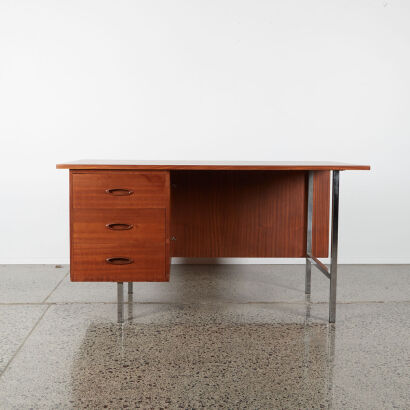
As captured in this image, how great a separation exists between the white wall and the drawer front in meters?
1.28

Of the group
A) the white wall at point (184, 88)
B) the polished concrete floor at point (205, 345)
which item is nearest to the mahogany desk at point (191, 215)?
the polished concrete floor at point (205, 345)

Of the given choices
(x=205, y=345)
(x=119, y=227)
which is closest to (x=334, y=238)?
(x=205, y=345)

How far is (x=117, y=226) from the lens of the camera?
2010 millimetres

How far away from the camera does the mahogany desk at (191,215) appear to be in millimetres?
1989

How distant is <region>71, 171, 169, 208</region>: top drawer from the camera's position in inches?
78.0

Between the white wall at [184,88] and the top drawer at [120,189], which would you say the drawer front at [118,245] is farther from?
the white wall at [184,88]

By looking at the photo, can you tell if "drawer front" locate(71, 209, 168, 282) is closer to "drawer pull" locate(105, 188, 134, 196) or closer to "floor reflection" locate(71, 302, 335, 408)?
"drawer pull" locate(105, 188, 134, 196)

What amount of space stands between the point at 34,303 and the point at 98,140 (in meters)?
1.22

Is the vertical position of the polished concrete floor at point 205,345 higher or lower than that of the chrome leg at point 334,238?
lower

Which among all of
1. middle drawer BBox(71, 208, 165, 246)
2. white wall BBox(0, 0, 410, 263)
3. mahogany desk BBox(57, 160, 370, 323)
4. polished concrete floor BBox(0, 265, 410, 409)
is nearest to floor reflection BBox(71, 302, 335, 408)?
polished concrete floor BBox(0, 265, 410, 409)

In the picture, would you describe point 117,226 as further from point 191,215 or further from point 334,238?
point 334,238

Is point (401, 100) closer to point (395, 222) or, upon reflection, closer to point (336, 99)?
point (336, 99)

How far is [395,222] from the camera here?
338cm

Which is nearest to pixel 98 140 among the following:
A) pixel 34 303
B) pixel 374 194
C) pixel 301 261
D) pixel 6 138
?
pixel 6 138
